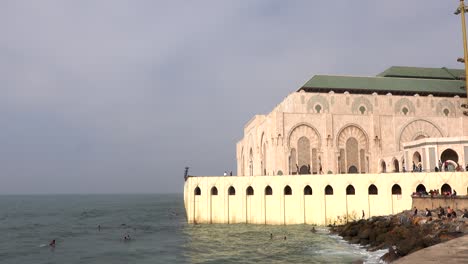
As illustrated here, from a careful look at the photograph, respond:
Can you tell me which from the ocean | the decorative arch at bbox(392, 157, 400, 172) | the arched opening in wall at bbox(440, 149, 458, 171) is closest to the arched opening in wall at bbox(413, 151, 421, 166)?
the arched opening in wall at bbox(440, 149, 458, 171)

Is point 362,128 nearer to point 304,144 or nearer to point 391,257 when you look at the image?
point 304,144

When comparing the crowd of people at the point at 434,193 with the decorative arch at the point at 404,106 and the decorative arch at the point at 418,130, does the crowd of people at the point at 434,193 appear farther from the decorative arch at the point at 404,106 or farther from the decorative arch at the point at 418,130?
the decorative arch at the point at 404,106

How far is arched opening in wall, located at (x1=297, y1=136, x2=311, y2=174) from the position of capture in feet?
203

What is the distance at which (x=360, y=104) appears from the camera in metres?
68.4

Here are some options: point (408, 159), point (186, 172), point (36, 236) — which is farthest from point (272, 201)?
point (36, 236)

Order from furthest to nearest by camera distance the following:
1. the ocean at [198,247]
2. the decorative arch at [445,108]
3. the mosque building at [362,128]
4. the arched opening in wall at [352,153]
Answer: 1. the decorative arch at [445,108]
2. the arched opening in wall at [352,153]
3. the mosque building at [362,128]
4. the ocean at [198,247]

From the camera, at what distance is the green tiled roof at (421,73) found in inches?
3059

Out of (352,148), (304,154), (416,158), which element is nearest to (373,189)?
(416,158)

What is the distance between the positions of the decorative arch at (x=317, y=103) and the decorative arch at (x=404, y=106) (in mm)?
11489

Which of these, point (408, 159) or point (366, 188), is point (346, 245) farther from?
point (408, 159)

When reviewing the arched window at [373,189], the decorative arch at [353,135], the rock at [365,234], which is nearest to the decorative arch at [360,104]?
the decorative arch at [353,135]

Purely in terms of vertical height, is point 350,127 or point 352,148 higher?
point 350,127

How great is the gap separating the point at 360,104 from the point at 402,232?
36.9 meters

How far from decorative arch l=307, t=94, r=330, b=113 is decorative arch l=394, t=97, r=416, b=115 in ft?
37.7
